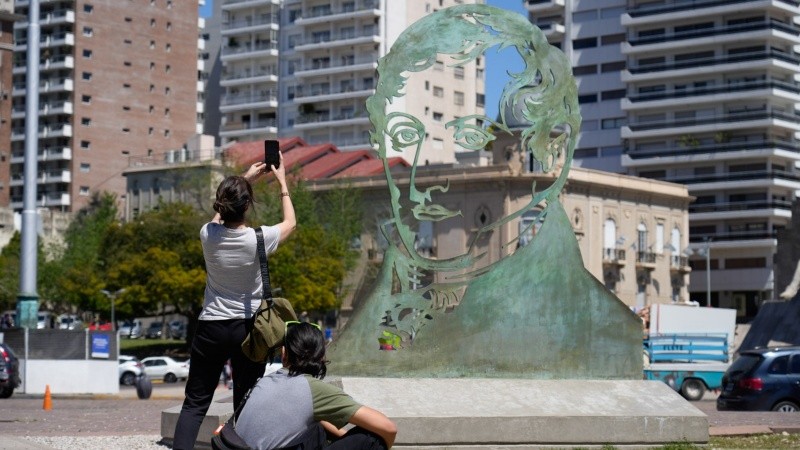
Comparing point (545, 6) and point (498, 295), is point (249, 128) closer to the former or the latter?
point (545, 6)

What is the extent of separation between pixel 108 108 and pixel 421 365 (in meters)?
96.5

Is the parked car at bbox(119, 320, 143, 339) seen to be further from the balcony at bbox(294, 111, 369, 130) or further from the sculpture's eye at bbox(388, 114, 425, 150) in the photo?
the sculpture's eye at bbox(388, 114, 425, 150)

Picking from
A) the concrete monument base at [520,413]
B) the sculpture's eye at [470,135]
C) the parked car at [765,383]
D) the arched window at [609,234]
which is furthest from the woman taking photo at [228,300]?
the arched window at [609,234]

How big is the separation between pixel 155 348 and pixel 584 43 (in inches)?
1561

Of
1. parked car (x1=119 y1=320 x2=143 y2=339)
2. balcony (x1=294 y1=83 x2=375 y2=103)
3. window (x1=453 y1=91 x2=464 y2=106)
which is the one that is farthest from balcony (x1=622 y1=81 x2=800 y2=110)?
parked car (x1=119 y1=320 x2=143 y2=339)

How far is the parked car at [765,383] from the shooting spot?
914 inches

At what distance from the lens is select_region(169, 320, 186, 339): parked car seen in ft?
286

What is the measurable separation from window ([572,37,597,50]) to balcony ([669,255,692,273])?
68.4 ft

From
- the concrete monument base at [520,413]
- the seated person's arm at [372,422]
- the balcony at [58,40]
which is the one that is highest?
the balcony at [58,40]

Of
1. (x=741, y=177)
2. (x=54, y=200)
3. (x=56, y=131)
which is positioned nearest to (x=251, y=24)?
(x=56, y=131)

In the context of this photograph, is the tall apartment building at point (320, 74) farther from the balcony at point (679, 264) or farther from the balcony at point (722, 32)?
the balcony at point (679, 264)

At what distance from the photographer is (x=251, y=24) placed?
113375mm

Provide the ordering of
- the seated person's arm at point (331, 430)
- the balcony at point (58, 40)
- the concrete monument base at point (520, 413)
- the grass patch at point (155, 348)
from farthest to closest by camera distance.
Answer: the balcony at point (58, 40), the grass patch at point (155, 348), the concrete monument base at point (520, 413), the seated person's arm at point (331, 430)

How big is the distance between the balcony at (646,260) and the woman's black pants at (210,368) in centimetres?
7025
